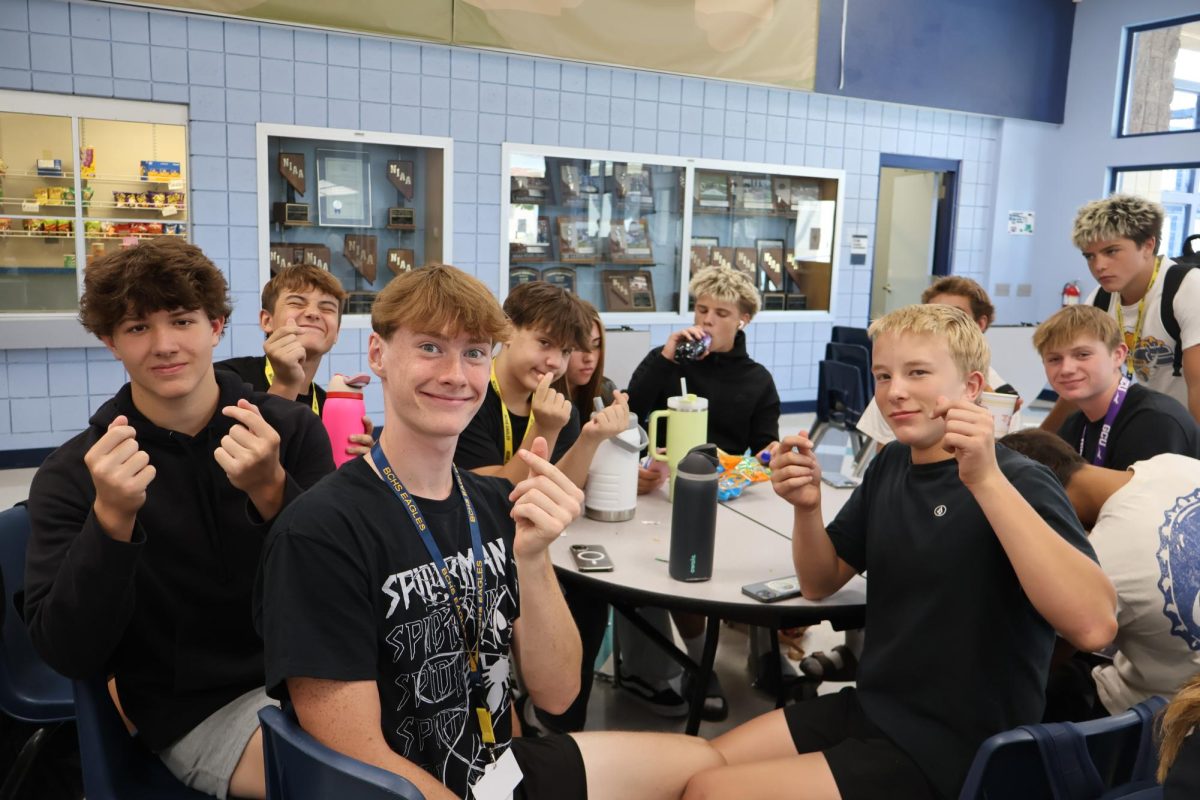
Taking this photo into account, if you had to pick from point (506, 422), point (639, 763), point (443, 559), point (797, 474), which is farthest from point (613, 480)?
point (443, 559)

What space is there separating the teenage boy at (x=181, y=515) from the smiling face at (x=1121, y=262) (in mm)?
2828

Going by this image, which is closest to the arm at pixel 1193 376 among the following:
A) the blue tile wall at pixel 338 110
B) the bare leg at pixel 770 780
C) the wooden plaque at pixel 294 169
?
the bare leg at pixel 770 780

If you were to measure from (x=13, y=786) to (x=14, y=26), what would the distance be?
14.1 feet

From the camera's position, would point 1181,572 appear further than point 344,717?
Yes

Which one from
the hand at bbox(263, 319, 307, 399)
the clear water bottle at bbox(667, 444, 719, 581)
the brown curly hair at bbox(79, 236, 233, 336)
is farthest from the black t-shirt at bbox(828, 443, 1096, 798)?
the hand at bbox(263, 319, 307, 399)

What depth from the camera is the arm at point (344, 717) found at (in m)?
1.15

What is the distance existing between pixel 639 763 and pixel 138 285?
1.20 m

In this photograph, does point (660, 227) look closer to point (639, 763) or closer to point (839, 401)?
point (839, 401)

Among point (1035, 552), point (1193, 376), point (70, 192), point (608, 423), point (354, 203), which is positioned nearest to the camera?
point (1035, 552)

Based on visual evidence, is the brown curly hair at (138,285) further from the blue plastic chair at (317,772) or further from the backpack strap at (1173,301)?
the backpack strap at (1173,301)

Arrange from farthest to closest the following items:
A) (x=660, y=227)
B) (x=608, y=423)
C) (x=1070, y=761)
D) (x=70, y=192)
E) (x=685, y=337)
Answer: (x=660, y=227) < (x=70, y=192) < (x=685, y=337) < (x=608, y=423) < (x=1070, y=761)

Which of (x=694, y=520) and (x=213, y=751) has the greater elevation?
(x=694, y=520)

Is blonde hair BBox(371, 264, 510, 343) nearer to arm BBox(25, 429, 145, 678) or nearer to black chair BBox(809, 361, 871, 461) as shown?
arm BBox(25, 429, 145, 678)

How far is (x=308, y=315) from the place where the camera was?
2535mm
